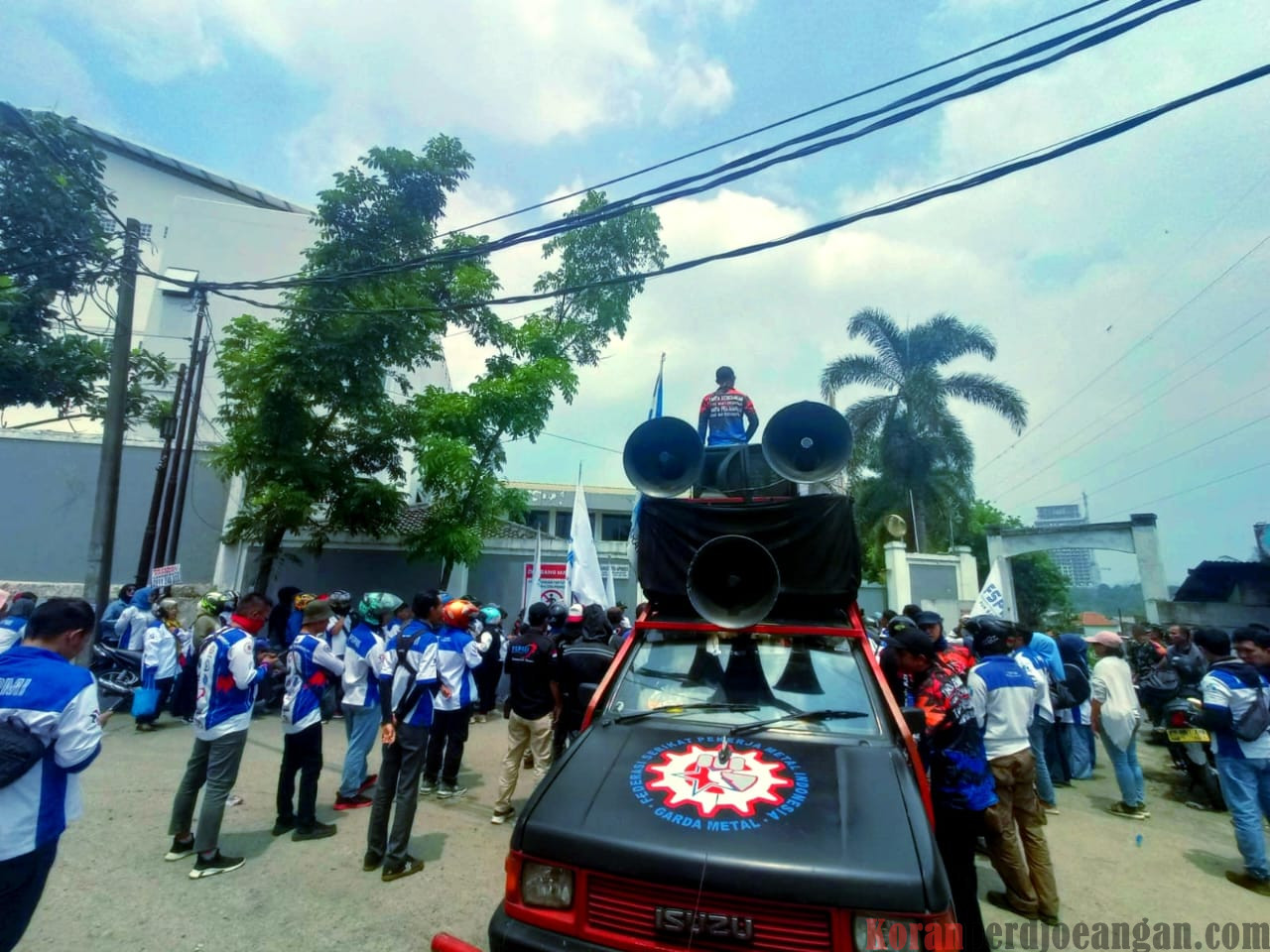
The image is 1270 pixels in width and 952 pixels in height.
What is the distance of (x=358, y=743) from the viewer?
5.63 m

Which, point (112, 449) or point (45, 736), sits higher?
point (112, 449)

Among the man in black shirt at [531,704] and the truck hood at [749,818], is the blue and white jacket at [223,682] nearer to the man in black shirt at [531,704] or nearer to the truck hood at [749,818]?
the man in black shirt at [531,704]

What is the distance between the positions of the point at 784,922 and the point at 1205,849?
17.6 feet

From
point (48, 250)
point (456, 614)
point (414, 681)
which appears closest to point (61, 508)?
point (48, 250)

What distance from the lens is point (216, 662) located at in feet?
14.5

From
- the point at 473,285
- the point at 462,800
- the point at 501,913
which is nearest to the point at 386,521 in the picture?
the point at 473,285

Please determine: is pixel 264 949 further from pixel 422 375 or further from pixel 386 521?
pixel 422 375

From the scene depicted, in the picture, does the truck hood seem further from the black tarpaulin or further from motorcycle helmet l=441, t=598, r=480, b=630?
motorcycle helmet l=441, t=598, r=480, b=630

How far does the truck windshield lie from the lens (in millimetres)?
3428

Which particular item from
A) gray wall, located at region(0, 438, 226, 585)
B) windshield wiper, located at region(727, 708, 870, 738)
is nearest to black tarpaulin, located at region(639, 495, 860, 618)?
windshield wiper, located at region(727, 708, 870, 738)

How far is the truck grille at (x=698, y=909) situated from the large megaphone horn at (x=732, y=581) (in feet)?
5.43

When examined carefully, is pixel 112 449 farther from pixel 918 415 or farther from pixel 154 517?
pixel 918 415

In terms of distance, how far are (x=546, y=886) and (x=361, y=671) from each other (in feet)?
11.5

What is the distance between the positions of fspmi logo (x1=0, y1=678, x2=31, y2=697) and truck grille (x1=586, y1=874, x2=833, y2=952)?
7.62 ft
